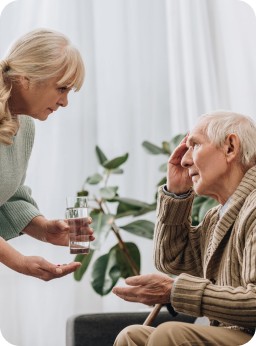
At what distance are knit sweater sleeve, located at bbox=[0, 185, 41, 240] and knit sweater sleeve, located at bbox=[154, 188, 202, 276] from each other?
406mm

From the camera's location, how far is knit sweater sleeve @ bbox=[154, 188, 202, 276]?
177cm

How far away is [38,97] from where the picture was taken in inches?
69.1

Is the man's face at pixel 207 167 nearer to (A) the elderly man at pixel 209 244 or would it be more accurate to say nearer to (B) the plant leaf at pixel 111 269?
(A) the elderly man at pixel 209 244

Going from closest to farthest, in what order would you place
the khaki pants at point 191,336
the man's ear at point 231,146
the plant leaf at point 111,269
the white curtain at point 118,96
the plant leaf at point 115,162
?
the khaki pants at point 191,336 → the man's ear at point 231,146 → the plant leaf at point 111,269 → the plant leaf at point 115,162 → the white curtain at point 118,96

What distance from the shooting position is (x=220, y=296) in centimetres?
139

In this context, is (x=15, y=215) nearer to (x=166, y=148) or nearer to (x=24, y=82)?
(x=24, y=82)

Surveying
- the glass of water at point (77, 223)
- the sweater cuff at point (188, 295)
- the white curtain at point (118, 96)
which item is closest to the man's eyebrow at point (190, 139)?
the glass of water at point (77, 223)

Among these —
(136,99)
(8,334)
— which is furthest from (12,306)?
(136,99)

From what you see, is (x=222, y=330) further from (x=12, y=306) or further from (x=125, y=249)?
(x=12, y=306)

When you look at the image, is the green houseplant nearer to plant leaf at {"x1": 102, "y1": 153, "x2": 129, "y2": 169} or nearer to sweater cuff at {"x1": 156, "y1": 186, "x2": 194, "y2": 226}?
plant leaf at {"x1": 102, "y1": 153, "x2": 129, "y2": 169}

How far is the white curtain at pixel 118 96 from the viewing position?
3404mm

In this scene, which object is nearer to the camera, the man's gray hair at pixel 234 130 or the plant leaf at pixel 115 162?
the man's gray hair at pixel 234 130

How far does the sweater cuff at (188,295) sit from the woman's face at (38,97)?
64 centimetres

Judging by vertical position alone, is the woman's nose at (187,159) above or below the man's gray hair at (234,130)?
below
